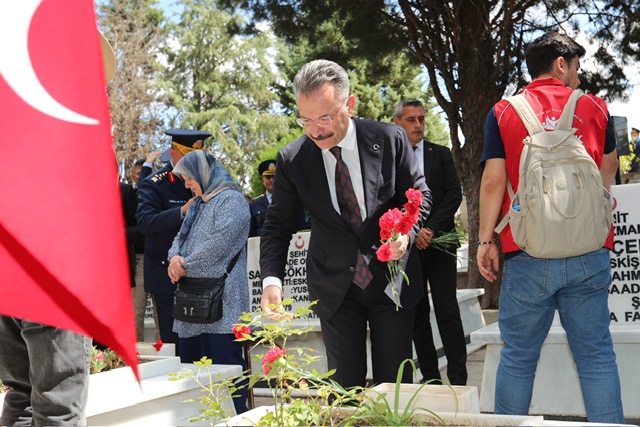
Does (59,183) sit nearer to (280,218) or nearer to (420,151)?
(280,218)

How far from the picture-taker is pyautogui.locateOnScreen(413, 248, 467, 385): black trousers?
20.4 feet

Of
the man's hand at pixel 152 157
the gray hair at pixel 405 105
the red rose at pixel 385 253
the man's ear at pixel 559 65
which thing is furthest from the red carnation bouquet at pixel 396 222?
the man's hand at pixel 152 157

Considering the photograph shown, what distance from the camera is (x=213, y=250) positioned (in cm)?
542

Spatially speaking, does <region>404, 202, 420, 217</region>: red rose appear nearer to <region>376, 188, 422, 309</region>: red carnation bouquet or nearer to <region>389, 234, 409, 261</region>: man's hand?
<region>376, 188, 422, 309</region>: red carnation bouquet

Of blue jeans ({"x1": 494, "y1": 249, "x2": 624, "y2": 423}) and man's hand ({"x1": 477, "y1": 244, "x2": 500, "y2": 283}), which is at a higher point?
man's hand ({"x1": 477, "y1": 244, "x2": 500, "y2": 283})

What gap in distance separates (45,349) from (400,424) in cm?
133

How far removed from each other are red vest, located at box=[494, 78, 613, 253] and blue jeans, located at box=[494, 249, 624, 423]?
17 centimetres

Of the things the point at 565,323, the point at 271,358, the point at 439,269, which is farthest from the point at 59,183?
the point at 439,269

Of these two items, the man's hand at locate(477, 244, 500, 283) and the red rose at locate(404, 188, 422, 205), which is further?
the man's hand at locate(477, 244, 500, 283)

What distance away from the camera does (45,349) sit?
3.07 m

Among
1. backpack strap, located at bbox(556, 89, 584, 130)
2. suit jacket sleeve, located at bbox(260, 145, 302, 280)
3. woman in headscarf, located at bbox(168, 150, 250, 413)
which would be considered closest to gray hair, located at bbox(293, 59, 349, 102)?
suit jacket sleeve, located at bbox(260, 145, 302, 280)

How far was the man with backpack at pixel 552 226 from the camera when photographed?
3766 mm

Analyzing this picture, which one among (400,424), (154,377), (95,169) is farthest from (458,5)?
(95,169)

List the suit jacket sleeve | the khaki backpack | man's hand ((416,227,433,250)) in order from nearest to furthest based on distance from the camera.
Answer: the khaki backpack < the suit jacket sleeve < man's hand ((416,227,433,250))
